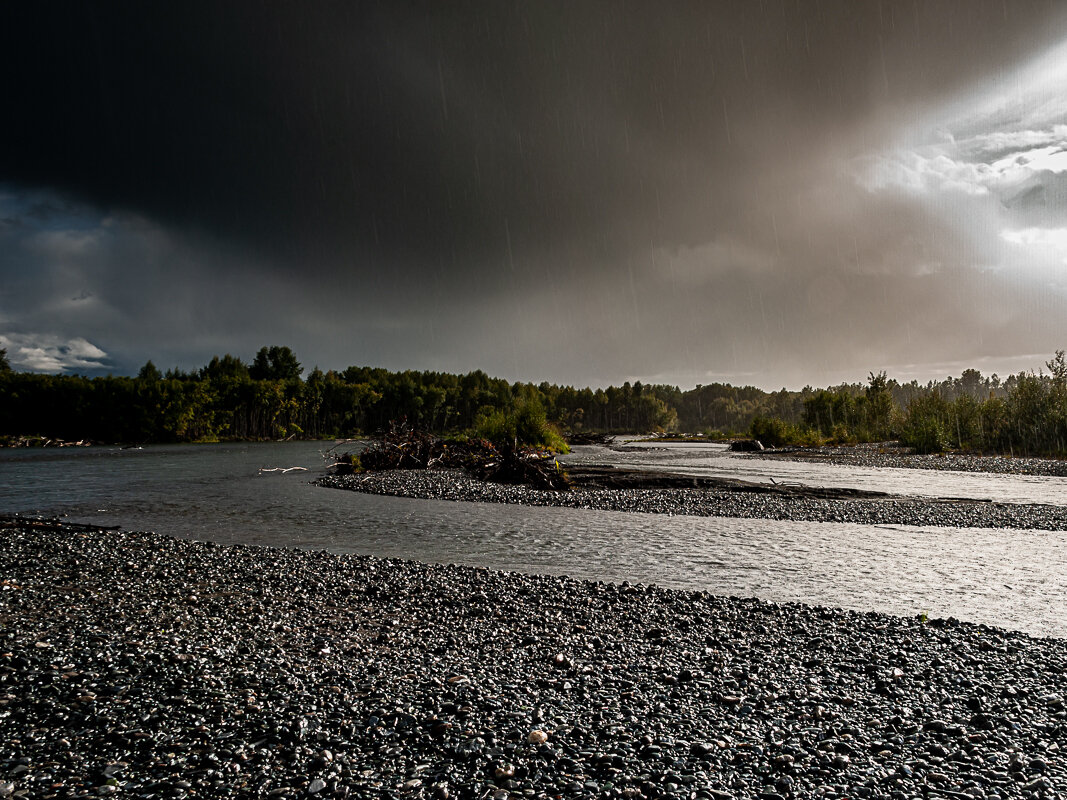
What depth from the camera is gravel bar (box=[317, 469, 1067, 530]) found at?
13820 mm

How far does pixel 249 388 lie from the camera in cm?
9575

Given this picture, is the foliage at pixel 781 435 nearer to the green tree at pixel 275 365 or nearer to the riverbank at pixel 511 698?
the riverbank at pixel 511 698

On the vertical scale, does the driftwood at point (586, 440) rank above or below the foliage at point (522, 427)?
below

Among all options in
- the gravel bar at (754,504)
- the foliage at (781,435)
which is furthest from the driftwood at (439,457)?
the foliage at (781,435)

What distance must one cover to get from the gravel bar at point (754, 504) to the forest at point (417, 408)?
13996 mm

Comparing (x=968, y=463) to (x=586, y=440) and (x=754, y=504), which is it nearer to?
(x=754, y=504)

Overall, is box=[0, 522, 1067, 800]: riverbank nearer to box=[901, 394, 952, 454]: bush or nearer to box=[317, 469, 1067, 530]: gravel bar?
box=[317, 469, 1067, 530]: gravel bar

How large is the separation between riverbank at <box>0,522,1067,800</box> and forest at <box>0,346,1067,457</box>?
27563 mm

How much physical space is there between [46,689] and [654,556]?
857 centimetres

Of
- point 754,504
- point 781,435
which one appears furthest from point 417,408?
point 754,504

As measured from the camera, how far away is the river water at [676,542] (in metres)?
7.60

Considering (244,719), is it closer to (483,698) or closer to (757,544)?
(483,698)

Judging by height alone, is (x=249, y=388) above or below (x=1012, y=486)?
above

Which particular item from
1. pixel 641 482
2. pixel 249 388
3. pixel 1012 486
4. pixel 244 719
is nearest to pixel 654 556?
pixel 244 719
